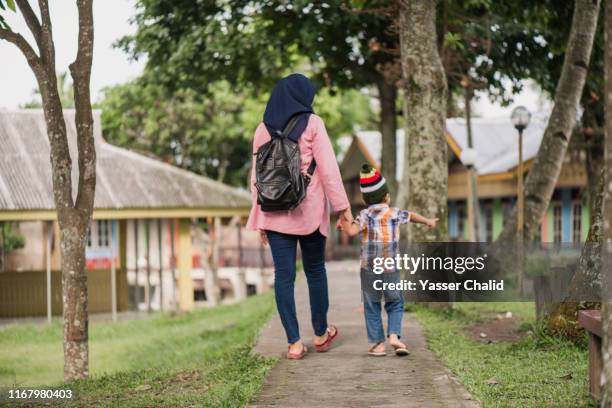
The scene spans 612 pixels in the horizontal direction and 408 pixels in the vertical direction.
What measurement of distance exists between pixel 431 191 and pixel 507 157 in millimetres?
18361

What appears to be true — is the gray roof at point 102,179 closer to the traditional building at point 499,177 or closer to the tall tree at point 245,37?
the tall tree at point 245,37

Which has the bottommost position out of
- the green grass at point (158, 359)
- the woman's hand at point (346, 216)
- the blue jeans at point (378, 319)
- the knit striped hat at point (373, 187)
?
the green grass at point (158, 359)

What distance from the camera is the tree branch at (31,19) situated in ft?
25.5

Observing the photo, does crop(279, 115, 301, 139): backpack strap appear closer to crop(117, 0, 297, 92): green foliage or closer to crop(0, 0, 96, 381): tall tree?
crop(0, 0, 96, 381): tall tree

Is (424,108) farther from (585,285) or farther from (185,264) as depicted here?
(185,264)

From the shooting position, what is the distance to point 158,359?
502 inches

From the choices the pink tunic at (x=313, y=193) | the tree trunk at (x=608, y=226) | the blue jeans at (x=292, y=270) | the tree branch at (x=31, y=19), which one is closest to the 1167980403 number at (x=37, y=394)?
the blue jeans at (x=292, y=270)

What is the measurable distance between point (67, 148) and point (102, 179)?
1177 centimetres

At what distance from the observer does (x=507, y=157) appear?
27562 millimetres

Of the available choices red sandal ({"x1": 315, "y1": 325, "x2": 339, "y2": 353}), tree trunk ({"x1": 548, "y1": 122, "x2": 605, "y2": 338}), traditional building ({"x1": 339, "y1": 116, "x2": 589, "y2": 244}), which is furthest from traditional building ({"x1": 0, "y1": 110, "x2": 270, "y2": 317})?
tree trunk ({"x1": 548, "y1": 122, "x2": 605, "y2": 338})

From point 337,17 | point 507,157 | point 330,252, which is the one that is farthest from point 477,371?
point 330,252

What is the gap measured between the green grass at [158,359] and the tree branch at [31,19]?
299cm

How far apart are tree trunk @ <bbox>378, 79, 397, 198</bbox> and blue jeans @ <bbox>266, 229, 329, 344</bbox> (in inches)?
507

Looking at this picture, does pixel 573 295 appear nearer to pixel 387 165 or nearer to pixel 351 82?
pixel 387 165
